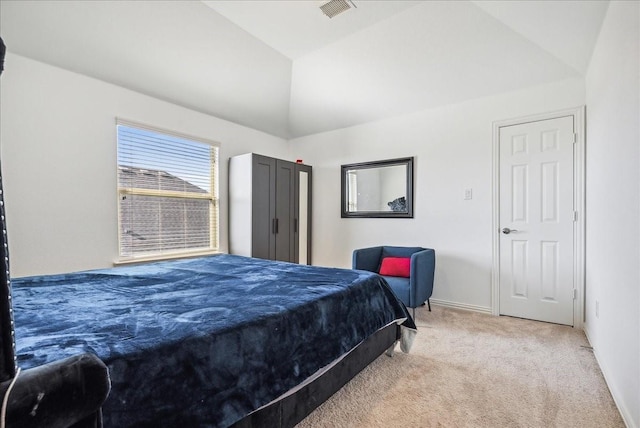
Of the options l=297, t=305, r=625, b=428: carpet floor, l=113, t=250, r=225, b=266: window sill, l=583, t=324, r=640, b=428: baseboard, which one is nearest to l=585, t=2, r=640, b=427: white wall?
l=583, t=324, r=640, b=428: baseboard

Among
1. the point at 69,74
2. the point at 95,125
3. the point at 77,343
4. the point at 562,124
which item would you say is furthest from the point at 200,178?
the point at 562,124

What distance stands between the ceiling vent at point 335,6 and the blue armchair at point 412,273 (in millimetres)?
2268

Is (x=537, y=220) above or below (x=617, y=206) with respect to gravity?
below

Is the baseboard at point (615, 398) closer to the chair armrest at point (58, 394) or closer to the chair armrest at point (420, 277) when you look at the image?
the chair armrest at point (420, 277)

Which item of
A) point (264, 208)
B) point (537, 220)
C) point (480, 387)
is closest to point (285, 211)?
point (264, 208)

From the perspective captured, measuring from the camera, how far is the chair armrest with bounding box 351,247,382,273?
11.5 ft

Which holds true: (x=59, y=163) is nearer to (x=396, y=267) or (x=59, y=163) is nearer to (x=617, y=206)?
(x=396, y=267)

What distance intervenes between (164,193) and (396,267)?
8.65ft

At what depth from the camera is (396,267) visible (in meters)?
3.37

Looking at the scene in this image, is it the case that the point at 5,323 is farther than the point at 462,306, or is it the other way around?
the point at 462,306

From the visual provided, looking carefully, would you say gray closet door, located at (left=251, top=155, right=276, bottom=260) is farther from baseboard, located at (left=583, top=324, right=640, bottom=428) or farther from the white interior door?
baseboard, located at (left=583, top=324, right=640, bottom=428)

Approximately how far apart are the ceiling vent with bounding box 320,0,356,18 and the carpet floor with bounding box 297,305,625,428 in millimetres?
2799

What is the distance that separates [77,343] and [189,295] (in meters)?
0.63

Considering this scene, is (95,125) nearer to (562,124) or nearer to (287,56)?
(287,56)
